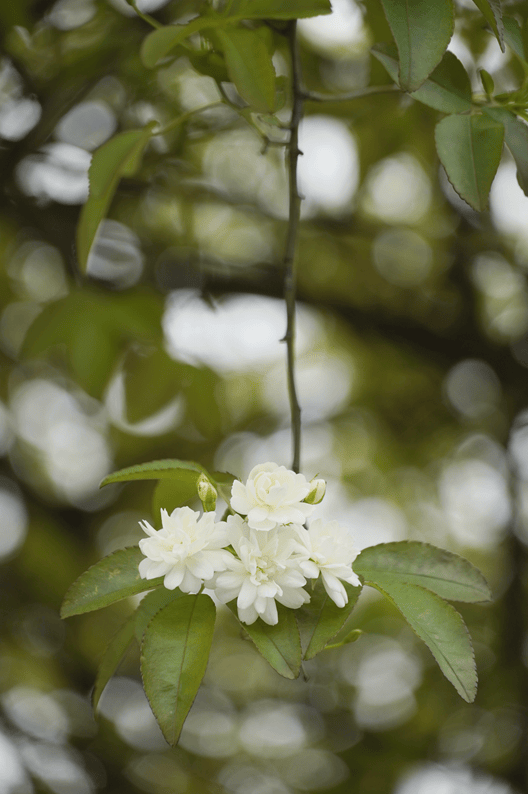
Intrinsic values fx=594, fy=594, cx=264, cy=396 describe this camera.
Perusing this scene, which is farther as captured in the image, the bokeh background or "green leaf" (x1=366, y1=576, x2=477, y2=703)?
the bokeh background

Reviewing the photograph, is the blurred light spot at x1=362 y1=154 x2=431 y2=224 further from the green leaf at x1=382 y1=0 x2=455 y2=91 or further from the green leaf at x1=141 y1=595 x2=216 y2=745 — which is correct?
the green leaf at x1=141 y1=595 x2=216 y2=745

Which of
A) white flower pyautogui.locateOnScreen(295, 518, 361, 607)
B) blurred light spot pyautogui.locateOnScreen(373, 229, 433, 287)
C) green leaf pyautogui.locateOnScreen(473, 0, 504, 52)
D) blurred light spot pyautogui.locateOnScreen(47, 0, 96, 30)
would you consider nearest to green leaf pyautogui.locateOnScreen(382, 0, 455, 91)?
green leaf pyautogui.locateOnScreen(473, 0, 504, 52)

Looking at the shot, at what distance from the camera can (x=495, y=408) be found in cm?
184

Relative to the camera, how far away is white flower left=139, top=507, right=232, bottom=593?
397 mm

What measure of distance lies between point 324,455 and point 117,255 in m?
0.90

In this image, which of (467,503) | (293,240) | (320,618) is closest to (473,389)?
(467,503)

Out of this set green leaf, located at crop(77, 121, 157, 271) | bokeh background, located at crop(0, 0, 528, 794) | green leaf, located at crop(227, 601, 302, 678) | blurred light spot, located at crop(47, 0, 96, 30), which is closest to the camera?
green leaf, located at crop(227, 601, 302, 678)

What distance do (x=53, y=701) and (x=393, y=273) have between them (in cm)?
164

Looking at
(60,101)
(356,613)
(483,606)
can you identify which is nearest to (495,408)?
(483,606)

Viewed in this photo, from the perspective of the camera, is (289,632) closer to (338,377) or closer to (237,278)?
(237,278)

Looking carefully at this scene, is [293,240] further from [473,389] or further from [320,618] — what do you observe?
[473,389]

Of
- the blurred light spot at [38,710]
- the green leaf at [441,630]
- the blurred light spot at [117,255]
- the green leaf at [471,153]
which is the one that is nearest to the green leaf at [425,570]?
the green leaf at [441,630]

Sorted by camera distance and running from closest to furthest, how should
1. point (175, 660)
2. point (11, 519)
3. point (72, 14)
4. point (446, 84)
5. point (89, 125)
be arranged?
point (175, 660) < point (446, 84) < point (72, 14) < point (89, 125) < point (11, 519)

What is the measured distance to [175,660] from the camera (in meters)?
0.38
